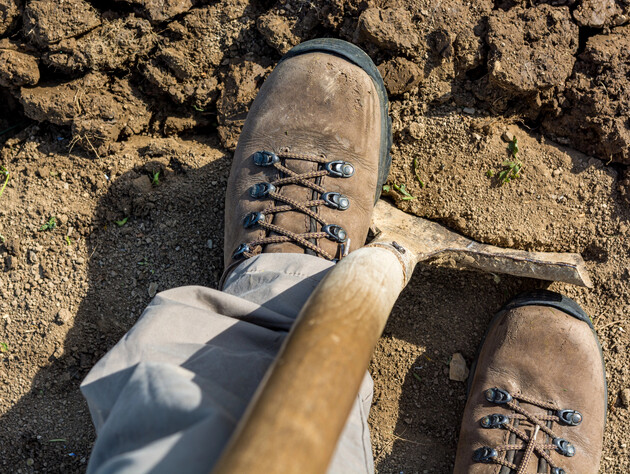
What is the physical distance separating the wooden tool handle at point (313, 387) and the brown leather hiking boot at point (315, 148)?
769 mm

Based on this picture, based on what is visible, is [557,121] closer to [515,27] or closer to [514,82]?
[514,82]

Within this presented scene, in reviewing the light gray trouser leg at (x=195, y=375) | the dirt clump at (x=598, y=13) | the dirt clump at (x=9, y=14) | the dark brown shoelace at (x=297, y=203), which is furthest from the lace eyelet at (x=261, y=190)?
the dirt clump at (x=598, y=13)

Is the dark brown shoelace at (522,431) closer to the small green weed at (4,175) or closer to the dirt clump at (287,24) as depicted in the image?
the dirt clump at (287,24)

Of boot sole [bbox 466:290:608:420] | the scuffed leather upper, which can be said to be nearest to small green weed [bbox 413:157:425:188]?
the scuffed leather upper

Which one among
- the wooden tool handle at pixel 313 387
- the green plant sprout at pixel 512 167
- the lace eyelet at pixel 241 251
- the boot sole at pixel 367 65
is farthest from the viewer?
the green plant sprout at pixel 512 167

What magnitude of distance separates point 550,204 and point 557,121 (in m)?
0.36

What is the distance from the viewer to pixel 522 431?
1.91 metres

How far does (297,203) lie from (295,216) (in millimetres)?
52

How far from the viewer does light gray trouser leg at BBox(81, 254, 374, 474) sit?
3.25 feet

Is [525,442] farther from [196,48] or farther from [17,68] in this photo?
[17,68]

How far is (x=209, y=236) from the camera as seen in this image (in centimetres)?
220

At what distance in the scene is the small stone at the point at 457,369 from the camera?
2.13 metres

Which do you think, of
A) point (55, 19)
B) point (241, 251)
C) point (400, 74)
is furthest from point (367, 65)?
point (55, 19)

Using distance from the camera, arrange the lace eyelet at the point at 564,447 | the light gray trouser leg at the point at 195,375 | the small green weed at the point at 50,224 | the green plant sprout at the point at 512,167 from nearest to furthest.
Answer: the light gray trouser leg at the point at 195,375 → the lace eyelet at the point at 564,447 → the green plant sprout at the point at 512,167 → the small green weed at the point at 50,224
